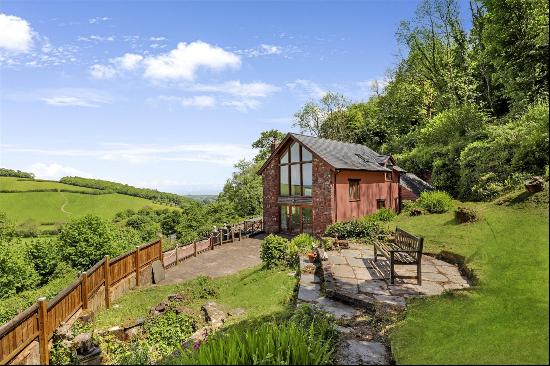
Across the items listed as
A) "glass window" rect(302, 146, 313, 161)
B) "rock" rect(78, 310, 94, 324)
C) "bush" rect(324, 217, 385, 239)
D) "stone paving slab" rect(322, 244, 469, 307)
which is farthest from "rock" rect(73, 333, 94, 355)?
"glass window" rect(302, 146, 313, 161)

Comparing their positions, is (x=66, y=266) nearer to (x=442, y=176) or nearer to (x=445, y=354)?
(x=445, y=354)

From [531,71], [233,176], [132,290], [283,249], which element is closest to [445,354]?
[531,71]

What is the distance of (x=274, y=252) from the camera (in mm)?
14125

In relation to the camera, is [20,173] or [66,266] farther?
[20,173]

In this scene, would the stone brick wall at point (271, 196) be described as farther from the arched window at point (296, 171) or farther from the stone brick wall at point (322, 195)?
the stone brick wall at point (322, 195)

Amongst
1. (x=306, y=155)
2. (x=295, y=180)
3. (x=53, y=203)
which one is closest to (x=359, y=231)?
(x=306, y=155)

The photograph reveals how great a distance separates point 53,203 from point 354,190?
68521mm

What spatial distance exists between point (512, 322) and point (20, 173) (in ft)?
351

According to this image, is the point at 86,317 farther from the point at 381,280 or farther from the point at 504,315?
the point at 504,315

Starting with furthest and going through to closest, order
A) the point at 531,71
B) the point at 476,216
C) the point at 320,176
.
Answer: the point at 320,176 < the point at 476,216 < the point at 531,71

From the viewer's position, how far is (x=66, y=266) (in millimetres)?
19281

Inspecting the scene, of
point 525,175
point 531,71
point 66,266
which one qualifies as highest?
point 531,71

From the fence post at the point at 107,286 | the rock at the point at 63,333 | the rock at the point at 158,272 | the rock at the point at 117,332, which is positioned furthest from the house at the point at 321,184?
the rock at the point at 63,333

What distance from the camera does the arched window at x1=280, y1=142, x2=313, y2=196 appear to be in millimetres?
22609
